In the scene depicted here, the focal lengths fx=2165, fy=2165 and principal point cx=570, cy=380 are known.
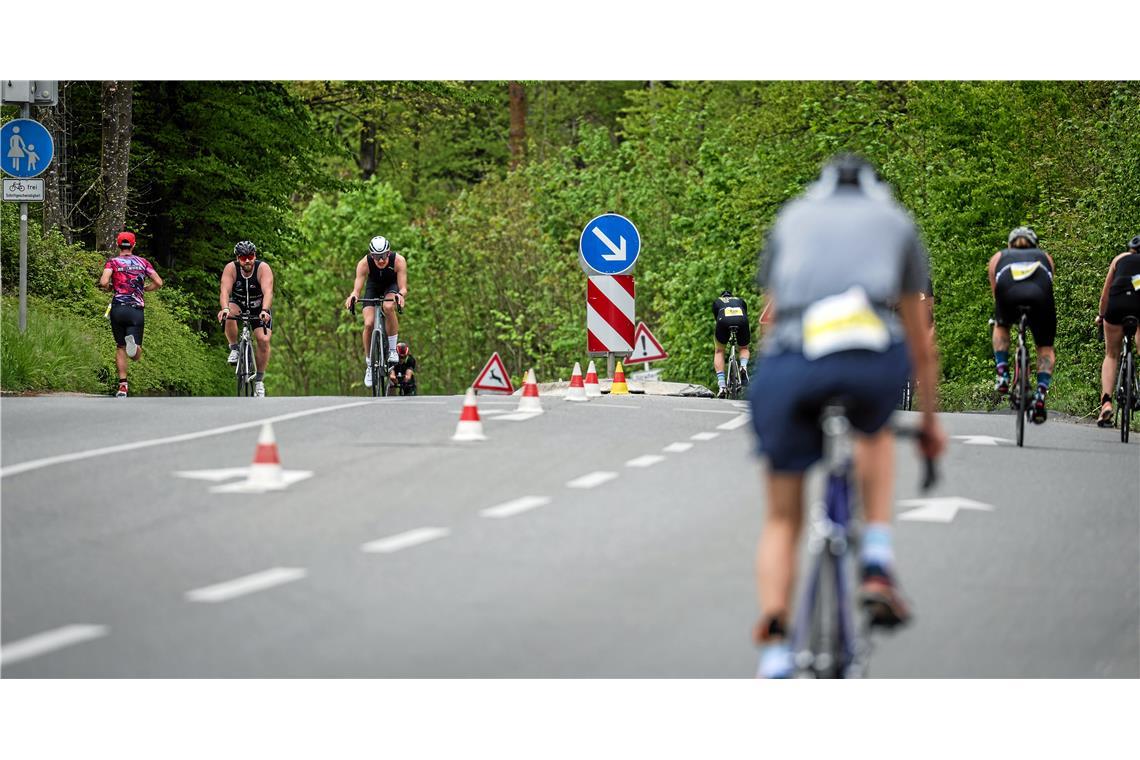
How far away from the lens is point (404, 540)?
30.4 ft

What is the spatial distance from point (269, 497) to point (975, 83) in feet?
33.7

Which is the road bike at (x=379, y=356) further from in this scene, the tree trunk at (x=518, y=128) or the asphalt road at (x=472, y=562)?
the tree trunk at (x=518, y=128)

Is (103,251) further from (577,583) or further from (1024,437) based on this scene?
(577,583)

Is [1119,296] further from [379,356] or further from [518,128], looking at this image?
[518,128]

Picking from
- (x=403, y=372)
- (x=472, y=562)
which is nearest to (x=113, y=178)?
(x=403, y=372)

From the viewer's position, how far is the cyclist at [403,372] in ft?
66.0

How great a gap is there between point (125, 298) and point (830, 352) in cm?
1331

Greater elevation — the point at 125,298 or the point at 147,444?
the point at 125,298

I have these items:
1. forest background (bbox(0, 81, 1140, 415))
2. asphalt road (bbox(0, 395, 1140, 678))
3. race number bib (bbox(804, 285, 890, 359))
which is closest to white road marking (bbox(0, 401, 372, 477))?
asphalt road (bbox(0, 395, 1140, 678))

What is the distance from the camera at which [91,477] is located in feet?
31.7

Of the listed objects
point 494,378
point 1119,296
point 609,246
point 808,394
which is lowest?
point 494,378

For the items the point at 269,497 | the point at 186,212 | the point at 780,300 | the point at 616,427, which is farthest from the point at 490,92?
the point at 780,300

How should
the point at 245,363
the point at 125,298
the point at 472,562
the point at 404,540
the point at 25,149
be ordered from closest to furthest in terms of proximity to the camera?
the point at 472,562 < the point at 404,540 < the point at 25,149 < the point at 125,298 < the point at 245,363

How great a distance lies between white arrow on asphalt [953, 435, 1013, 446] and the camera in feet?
47.2
